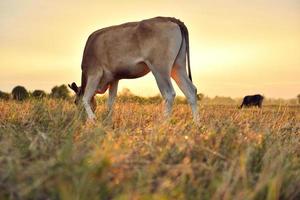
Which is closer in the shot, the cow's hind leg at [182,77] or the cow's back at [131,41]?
the cow's back at [131,41]

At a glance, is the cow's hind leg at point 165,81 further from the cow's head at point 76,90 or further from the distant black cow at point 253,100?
the distant black cow at point 253,100

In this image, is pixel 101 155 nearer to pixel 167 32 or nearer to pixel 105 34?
pixel 167 32

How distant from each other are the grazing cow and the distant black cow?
2182 cm

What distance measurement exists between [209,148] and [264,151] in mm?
519

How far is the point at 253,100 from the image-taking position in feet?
104

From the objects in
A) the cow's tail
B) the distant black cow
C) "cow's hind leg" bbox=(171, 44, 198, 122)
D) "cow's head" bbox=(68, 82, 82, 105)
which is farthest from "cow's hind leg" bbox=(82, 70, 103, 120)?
the distant black cow

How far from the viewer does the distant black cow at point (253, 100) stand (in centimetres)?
3142

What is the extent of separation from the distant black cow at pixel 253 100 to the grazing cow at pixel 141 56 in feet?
71.6

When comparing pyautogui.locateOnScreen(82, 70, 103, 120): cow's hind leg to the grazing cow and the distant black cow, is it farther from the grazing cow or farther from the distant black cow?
the distant black cow

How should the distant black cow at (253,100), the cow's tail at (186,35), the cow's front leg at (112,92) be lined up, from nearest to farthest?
the cow's tail at (186,35), the cow's front leg at (112,92), the distant black cow at (253,100)

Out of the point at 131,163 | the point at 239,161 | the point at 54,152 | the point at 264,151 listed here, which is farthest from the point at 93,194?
the point at 264,151

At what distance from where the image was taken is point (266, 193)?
310 centimetres

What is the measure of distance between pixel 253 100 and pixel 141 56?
2308cm

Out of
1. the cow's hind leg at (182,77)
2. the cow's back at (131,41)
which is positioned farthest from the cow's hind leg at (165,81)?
the cow's hind leg at (182,77)
